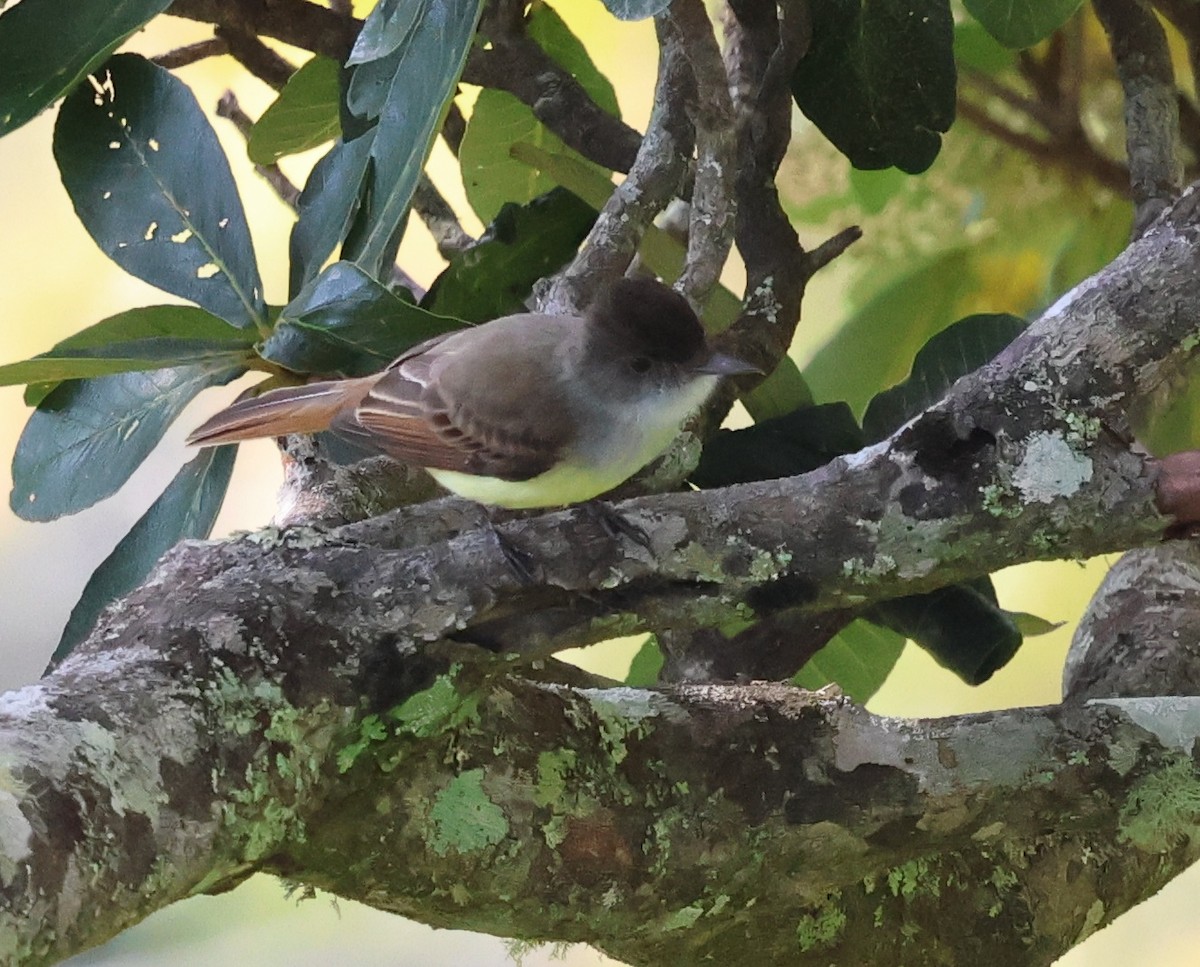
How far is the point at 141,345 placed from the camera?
3.51 ft

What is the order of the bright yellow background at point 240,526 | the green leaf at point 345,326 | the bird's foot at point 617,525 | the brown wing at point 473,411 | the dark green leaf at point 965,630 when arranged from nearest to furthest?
the bird's foot at point 617,525 → the green leaf at point 345,326 → the brown wing at point 473,411 → the dark green leaf at point 965,630 → the bright yellow background at point 240,526

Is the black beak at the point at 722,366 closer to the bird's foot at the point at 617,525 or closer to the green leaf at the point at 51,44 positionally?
the bird's foot at the point at 617,525

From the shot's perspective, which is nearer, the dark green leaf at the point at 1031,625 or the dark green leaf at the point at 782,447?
the dark green leaf at the point at 782,447

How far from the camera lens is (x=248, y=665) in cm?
73

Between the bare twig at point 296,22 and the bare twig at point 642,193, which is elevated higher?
the bare twig at point 296,22

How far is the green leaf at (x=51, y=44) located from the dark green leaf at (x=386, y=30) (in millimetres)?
217

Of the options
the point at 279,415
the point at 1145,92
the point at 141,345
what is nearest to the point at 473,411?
the point at 279,415

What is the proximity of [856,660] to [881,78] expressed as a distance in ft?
2.32

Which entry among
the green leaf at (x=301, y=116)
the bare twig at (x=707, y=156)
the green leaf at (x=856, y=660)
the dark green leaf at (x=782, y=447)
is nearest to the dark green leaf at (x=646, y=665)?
the green leaf at (x=856, y=660)

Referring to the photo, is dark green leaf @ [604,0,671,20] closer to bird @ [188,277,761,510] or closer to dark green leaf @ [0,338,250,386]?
bird @ [188,277,761,510]

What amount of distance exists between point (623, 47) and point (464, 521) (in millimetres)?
1423

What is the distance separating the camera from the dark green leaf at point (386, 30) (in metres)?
0.94

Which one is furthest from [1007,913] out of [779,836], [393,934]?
[393,934]

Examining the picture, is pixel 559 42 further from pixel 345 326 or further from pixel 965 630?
pixel 965 630
